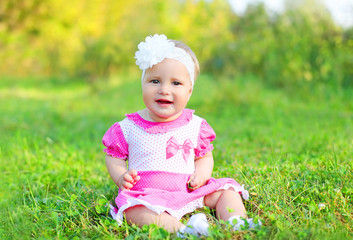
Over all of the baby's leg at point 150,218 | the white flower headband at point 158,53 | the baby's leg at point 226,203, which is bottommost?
the baby's leg at point 150,218

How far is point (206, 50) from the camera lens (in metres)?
12.8

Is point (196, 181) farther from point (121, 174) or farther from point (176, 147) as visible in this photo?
point (121, 174)

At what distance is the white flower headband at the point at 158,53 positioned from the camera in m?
2.38

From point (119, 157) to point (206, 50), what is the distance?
421 inches

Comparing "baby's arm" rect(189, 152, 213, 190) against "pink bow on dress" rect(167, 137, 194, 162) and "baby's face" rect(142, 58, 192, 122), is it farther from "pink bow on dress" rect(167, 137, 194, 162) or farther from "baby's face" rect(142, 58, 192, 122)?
"baby's face" rect(142, 58, 192, 122)

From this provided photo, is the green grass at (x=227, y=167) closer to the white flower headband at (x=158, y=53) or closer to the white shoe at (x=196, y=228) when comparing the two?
the white shoe at (x=196, y=228)

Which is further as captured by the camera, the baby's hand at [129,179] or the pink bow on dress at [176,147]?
the pink bow on dress at [176,147]

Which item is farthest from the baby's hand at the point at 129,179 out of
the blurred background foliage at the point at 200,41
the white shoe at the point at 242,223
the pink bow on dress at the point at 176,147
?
the blurred background foliage at the point at 200,41

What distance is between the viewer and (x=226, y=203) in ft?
7.70

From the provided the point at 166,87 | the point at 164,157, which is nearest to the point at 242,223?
the point at 164,157

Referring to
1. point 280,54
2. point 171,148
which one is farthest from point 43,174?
point 280,54

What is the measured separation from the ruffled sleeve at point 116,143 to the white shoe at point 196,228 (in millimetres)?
669

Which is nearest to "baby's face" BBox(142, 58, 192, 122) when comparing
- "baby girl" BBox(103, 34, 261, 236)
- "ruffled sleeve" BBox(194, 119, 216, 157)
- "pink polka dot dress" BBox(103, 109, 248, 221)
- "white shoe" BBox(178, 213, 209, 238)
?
"baby girl" BBox(103, 34, 261, 236)

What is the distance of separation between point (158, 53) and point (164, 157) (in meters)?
0.65
